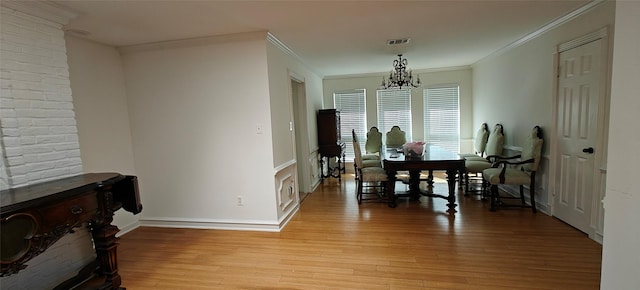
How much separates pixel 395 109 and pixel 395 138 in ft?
2.76

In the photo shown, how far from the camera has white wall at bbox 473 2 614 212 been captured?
117 inches

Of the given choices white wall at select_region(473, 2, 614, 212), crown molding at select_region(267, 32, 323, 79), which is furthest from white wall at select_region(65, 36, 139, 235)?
white wall at select_region(473, 2, 614, 212)

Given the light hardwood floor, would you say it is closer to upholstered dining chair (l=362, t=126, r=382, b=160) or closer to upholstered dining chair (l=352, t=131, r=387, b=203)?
upholstered dining chair (l=352, t=131, r=387, b=203)

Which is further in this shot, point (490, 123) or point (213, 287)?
point (490, 123)

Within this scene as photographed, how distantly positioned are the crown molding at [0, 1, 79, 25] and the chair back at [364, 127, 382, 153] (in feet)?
16.8

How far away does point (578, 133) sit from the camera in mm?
2994

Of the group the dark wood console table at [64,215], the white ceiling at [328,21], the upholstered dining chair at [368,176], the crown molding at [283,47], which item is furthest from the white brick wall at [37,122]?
the upholstered dining chair at [368,176]

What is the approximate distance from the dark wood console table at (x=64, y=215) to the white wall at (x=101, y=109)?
105cm

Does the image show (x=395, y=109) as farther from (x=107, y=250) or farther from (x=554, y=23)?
(x=107, y=250)

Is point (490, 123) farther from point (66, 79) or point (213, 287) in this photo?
point (66, 79)

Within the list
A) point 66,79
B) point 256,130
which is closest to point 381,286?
point 256,130

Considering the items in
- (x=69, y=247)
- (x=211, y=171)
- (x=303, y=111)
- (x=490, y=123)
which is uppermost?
(x=303, y=111)

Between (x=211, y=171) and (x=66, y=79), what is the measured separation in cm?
165

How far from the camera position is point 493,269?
2363 mm
